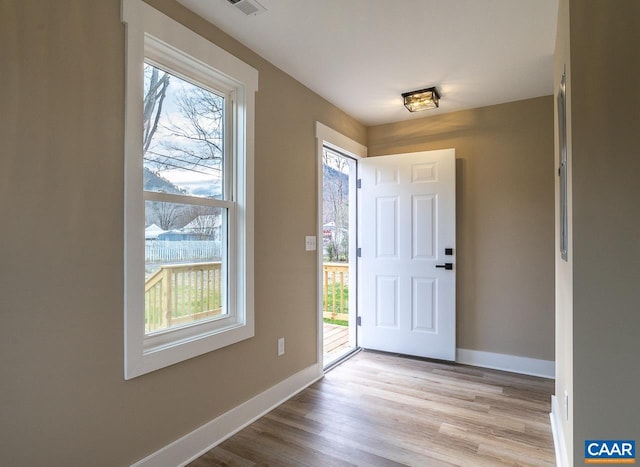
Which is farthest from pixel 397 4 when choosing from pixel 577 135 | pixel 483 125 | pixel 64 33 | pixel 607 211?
pixel 483 125

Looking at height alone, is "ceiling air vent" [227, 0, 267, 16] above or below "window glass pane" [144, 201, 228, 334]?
above

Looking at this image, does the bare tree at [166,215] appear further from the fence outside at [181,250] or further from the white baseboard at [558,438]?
the white baseboard at [558,438]

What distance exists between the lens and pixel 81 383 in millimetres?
1479

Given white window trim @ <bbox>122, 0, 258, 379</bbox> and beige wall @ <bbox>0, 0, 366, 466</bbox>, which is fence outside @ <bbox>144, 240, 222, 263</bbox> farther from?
beige wall @ <bbox>0, 0, 366, 466</bbox>

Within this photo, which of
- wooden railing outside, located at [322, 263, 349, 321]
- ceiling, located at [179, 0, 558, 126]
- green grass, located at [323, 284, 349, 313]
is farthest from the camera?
green grass, located at [323, 284, 349, 313]

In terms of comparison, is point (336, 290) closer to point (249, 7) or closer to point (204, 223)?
point (204, 223)

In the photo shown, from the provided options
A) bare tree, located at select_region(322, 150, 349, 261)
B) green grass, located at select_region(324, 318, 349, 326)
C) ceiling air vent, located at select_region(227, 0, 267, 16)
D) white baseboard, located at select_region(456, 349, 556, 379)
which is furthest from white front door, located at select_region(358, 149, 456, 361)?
ceiling air vent, located at select_region(227, 0, 267, 16)

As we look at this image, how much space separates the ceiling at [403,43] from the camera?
6.34ft

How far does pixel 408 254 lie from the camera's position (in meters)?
3.56

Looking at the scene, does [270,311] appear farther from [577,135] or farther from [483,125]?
[483,125]

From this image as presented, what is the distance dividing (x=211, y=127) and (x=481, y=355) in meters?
3.05

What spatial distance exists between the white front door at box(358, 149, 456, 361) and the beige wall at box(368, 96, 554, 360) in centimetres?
18

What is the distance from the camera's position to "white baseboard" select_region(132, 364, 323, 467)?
1821mm

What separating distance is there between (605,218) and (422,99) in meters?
2.01
